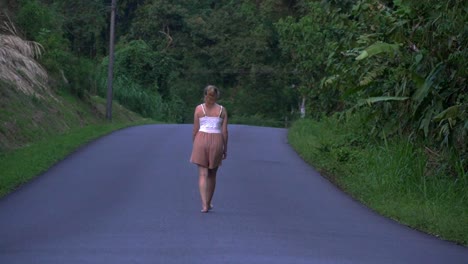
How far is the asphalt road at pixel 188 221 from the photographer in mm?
9211

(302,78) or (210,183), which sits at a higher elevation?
(302,78)

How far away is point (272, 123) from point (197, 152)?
43.8 m

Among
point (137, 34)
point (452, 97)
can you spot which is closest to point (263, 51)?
point (137, 34)

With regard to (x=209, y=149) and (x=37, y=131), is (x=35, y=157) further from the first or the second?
(x=209, y=149)

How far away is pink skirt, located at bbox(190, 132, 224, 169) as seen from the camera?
39.4 ft

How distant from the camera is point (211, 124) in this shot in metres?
12.0

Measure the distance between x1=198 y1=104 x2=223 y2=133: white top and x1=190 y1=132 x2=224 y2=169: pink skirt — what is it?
0.06 metres

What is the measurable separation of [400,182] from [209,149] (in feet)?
15.1

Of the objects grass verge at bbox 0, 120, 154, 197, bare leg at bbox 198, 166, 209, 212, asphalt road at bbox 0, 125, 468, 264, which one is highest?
bare leg at bbox 198, 166, 209, 212

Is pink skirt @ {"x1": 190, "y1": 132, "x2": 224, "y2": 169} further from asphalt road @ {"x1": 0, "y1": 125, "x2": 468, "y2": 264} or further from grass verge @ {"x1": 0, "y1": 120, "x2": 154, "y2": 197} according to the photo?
grass verge @ {"x1": 0, "y1": 120, "x2": 154, "y2": 197}

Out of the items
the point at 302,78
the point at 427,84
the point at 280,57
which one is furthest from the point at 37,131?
the point at 280,57

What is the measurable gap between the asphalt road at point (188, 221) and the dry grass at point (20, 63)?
425 inches

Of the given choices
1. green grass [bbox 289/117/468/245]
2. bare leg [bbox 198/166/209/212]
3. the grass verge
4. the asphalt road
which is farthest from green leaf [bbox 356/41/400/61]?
the grass verge

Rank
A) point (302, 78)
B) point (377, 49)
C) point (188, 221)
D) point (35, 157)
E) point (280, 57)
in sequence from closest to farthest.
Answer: point (188, 221) → point (377, 49) → point (35, 157) → point (302, 78) → point (280, 57)
